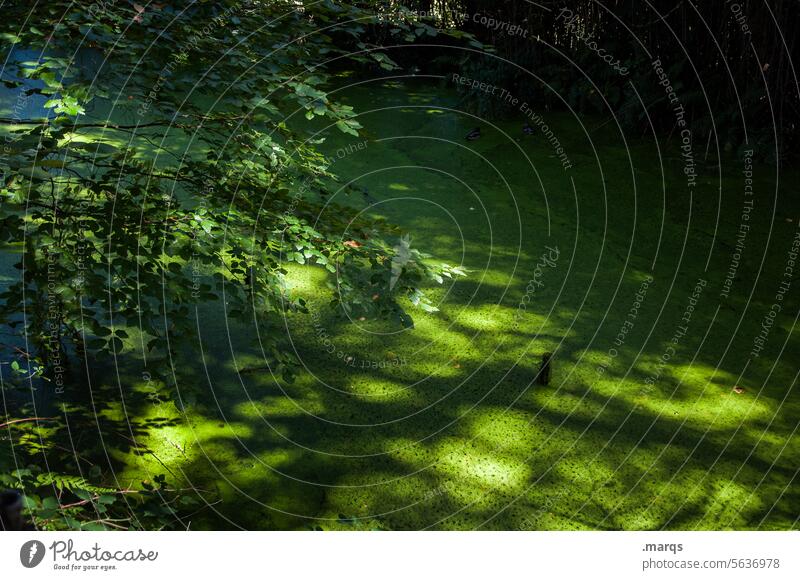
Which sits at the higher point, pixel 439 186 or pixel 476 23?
pixel 476 23

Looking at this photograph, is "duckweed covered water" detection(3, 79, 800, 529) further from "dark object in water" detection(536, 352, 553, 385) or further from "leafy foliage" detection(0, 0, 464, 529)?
"leafy foliage" detection(0, 0, 464, 529)

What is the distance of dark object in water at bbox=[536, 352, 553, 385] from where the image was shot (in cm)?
303

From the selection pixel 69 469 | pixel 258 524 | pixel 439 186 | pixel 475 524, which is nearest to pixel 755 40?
pixel 439 186

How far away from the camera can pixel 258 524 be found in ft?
7.81

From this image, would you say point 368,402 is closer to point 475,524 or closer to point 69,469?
point 475,524

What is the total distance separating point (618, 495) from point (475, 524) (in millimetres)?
472

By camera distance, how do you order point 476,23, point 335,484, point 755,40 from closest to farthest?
point 335,484 < point 755,40 < point 476,23
